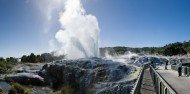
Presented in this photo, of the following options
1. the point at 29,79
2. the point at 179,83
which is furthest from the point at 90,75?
the point at 179,83

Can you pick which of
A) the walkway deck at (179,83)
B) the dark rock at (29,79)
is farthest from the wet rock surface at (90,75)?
the walkway deck at (179,83)

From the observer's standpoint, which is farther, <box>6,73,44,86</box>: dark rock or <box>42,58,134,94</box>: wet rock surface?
<box>6,73,44,86</box>: dark rock

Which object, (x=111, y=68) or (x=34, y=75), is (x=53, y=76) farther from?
(x=111, y=68)

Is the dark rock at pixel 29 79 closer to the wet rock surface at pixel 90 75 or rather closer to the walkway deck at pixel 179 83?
the wet rock surface at pixel 90 75

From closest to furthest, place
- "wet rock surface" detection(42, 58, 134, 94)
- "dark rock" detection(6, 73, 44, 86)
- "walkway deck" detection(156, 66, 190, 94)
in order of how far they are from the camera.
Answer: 1. "walkway deck" detection(156, 66, 190, 94)
2. "wet rock surface" detection(42, 58, 134, 94)
3. "dark rock" detection(6, 73, 44, 86)

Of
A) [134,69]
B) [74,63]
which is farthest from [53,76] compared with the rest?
[134,69]

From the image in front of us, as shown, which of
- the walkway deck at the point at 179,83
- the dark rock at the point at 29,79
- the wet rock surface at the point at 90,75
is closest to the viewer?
the walkway deck at the point at 179,83

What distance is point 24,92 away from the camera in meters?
68.9

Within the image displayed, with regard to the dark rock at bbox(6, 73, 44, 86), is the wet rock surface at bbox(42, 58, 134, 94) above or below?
above

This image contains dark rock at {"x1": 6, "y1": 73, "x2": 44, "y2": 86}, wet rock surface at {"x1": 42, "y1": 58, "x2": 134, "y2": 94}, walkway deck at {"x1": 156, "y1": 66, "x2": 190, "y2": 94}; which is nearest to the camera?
walkway deck at {"x1": 156, "y1": 66, "x2": 190, "y2": 94}

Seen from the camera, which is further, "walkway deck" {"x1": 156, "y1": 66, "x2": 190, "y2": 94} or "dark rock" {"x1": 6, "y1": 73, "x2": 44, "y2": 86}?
"dark rock" {"x1": 6, "y1": 73, "x2": 44, "y2": 86}

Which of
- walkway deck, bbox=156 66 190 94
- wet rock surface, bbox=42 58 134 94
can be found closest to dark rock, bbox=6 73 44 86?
wet rock surface, bbox=42 58 134 94

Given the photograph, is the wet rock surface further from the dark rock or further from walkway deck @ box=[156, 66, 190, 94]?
walkway deck @ box=[156, 66, 190, 94]

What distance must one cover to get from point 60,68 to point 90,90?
2017 cm
